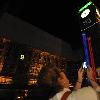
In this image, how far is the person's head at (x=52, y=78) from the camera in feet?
6.21

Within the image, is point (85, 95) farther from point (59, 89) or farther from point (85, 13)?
point (85, 13)

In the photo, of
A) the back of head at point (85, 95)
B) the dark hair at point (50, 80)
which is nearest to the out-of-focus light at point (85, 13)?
the dark hair at point (50, 80)

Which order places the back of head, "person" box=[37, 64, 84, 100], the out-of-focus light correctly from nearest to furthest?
the back of head
"person" box=[37, 64, 84, 100]
the out-of-focus light

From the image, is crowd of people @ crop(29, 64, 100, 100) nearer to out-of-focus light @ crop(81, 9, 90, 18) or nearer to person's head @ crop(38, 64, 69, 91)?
person's head @ crop(38, 64, 69, 91)

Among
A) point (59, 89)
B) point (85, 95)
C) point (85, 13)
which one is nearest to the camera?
point (85, 95)

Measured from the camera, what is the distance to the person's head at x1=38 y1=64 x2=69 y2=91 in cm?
189

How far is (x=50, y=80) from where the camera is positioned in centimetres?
191

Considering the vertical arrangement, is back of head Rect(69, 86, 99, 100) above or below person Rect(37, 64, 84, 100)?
below

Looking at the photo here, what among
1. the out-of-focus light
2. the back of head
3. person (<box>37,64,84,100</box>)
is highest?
the out-of-focus light

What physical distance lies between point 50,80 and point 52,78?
0.03 meters

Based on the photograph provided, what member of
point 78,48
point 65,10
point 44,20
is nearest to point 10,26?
point 44,20

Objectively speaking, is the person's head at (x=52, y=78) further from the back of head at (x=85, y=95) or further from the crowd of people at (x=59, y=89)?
the back of head at (x=85, y=95)

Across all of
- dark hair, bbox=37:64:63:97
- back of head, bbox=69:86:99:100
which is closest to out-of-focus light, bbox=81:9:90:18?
dark hair, bbox=37:64:63:97

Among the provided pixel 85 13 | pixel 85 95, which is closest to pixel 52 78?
pixel 85 95
